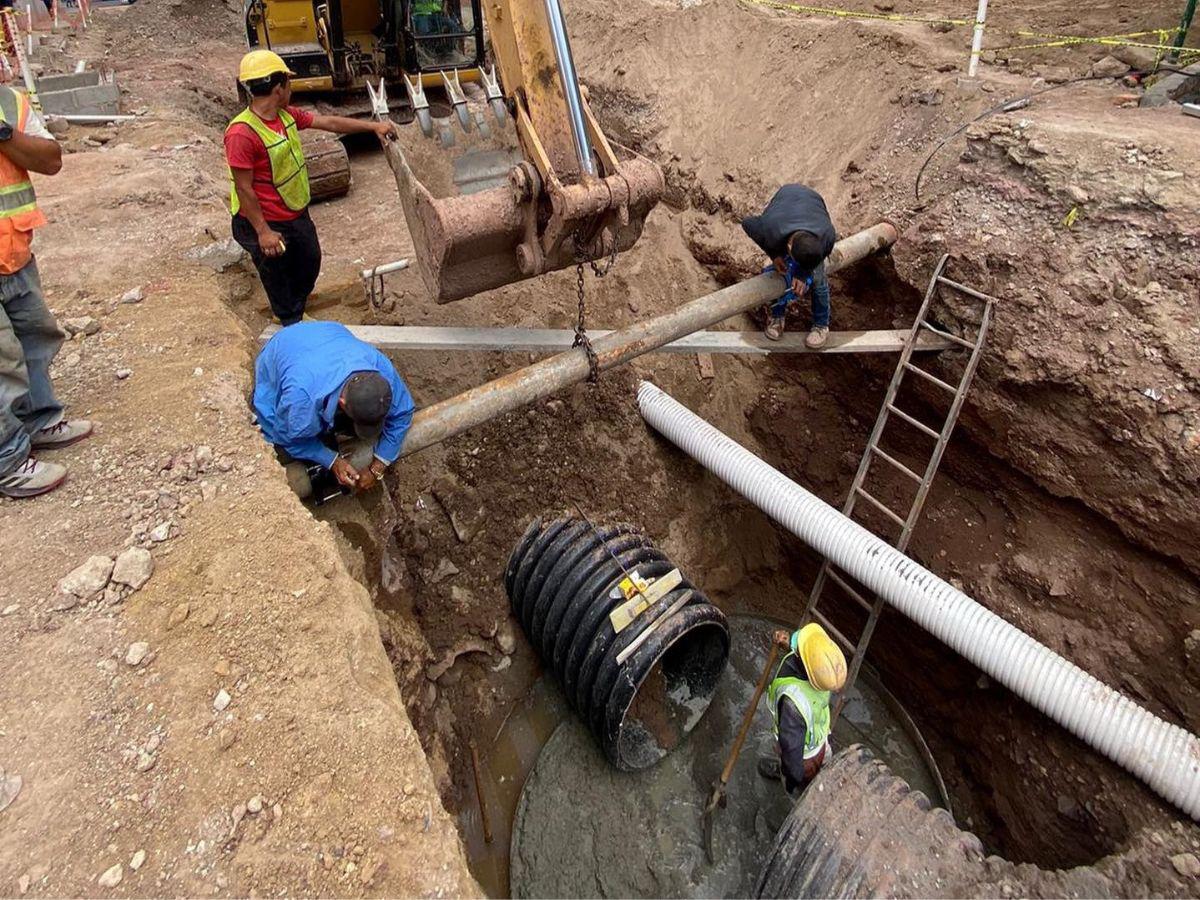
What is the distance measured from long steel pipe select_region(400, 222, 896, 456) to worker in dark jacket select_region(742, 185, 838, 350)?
0.16 meters

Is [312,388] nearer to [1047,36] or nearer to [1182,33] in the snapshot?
[1182,33]

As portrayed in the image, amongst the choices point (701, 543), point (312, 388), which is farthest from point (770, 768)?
point (312, 388)

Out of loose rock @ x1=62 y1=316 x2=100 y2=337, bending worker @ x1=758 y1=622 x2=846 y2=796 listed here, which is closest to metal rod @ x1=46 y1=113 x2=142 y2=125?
loose rock @ x1=62 y1=316 x2=100 y2=337

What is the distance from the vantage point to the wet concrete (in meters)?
4.68

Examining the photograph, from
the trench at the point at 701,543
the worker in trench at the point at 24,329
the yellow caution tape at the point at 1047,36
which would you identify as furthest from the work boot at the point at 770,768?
the yellow caution tape at the point at 1047,36

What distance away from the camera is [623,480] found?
6062mm

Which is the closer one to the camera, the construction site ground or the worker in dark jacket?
the construction site ground

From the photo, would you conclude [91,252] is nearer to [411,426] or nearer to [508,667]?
[411,426]

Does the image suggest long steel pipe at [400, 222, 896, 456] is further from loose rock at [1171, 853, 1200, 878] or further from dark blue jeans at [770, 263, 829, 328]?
loose rock at [1171, 853, 1200, 878]

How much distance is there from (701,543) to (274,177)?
4466 millimetres

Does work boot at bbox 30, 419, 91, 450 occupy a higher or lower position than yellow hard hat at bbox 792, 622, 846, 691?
higher

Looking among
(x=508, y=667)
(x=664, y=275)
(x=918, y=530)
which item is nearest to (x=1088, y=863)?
(x=918, y=530)

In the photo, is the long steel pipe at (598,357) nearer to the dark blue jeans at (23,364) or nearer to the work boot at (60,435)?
the work boot at (60,435)

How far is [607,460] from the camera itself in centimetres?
607
